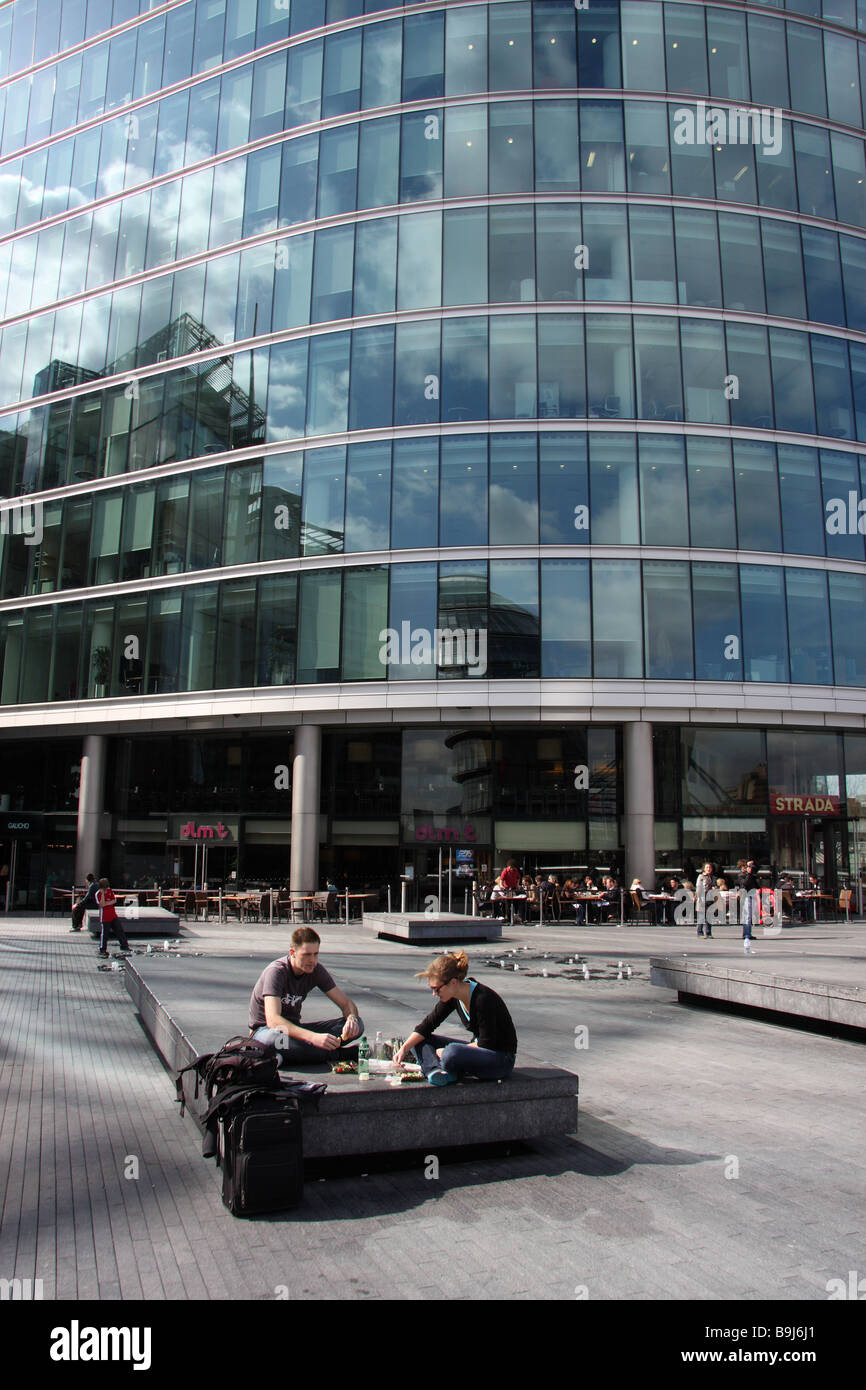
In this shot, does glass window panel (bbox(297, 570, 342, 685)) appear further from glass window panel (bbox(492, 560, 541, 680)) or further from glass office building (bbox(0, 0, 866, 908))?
glass window panel (bbox(492, 560, 541, 680))

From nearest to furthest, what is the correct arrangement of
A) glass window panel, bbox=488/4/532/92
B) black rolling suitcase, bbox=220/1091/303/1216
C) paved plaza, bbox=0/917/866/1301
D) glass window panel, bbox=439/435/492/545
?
paved plaza, bbox=0/917/866/1301
black rolling suitcase, bbox=220/1091/303/1216
glass window panel, bbox=439/435/492/545
glass window panel, bbox=488/4/532/92

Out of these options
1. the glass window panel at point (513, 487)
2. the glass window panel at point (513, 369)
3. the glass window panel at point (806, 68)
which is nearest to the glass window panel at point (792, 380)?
the glass window panel at point (513, 369)

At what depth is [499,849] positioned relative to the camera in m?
32.2

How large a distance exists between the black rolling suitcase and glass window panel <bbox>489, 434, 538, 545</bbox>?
88.6ft

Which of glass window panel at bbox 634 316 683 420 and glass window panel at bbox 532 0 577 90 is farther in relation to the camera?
glass window panel at bbox 532 0 577 90

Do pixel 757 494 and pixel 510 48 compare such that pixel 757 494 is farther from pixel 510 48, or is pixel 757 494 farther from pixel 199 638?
pixel 199 638

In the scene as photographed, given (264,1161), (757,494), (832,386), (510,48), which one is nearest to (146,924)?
(264,1161)

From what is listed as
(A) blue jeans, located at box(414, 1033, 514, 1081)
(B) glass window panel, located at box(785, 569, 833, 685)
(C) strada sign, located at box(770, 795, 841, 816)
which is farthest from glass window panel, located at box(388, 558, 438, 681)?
(A) blue jeans, located at box(414, 1033, 514, 1081)

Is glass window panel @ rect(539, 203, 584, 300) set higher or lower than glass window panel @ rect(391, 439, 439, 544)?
higher

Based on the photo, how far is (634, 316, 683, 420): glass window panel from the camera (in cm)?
3206

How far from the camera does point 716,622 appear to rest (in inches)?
1221

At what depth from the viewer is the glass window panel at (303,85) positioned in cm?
3575

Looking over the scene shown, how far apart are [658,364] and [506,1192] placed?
30.6 meters

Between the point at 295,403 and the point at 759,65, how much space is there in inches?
800
